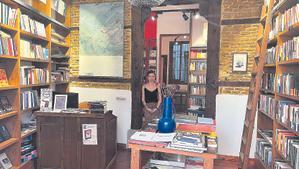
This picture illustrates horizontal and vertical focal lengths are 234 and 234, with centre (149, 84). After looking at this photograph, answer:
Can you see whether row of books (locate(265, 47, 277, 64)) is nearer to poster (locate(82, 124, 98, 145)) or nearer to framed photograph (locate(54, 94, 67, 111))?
poster (locate(82, 124, 98, 145))

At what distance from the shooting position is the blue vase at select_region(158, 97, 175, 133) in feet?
7.60

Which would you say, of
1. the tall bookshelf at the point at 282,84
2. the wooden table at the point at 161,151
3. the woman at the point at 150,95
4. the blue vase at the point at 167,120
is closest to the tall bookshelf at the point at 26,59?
the woman at the point at 150,95

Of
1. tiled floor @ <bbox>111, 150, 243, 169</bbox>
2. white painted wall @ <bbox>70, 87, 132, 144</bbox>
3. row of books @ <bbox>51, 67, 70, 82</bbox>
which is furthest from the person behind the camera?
white painted wall @ <bbox>70, 87, 132, 144</bbox>

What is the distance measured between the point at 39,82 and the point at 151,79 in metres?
2.02

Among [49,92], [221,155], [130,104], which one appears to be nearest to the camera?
[49,92]

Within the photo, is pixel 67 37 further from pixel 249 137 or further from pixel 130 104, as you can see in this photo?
pixel 249 137

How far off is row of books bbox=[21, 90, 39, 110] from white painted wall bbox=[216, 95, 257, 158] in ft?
10.7

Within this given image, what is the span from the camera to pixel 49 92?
12.7ft

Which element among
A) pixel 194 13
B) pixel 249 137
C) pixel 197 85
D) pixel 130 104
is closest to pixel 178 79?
pixel 197 85

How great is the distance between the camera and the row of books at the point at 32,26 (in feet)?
11.9

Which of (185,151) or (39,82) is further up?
(39,82)

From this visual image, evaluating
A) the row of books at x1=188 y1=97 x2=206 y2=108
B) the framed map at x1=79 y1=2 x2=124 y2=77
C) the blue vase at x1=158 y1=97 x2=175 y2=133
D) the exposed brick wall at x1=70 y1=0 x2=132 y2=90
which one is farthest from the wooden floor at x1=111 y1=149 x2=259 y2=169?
the row of books at x1=188 y1=97 x2=206 y2=108

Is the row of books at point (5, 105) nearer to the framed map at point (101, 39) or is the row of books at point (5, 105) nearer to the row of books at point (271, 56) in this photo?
the framed map at point (101, 39)

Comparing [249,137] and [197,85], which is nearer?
[249,137]
